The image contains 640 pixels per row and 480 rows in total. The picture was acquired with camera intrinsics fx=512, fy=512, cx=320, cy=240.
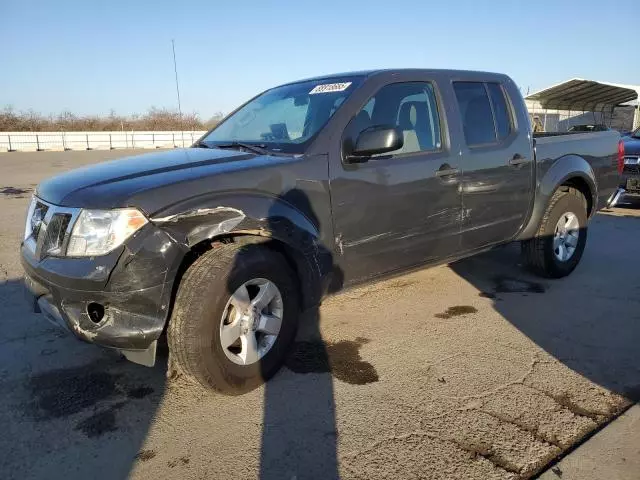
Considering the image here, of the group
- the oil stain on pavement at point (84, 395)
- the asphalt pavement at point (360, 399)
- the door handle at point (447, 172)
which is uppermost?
the door handle at point (447, 172)

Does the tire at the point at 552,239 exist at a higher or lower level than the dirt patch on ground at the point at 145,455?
higher

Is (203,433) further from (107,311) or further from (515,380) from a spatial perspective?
(515,380)

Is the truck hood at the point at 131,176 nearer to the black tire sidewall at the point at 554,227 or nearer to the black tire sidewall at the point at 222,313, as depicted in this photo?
the black tire sidewall at the point at 222,313

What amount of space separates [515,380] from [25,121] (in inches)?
2196

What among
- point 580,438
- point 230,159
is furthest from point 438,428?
point 230,159

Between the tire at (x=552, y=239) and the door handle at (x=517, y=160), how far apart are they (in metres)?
0.66

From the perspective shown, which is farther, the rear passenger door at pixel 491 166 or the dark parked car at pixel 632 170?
the dark parked car at pixel 632 170

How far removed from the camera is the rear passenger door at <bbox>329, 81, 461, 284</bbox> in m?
3.39

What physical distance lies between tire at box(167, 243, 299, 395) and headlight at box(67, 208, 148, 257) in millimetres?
397

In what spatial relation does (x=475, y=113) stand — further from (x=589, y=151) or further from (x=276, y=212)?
(x=276, y=212)

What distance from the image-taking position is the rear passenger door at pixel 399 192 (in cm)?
339

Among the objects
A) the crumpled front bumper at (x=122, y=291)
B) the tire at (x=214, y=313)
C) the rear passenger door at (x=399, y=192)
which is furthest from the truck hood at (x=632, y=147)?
the crumpled front bumper at (x=122, y=291)

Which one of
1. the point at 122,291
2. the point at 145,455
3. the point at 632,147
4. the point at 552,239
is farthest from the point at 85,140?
the point at 145,455

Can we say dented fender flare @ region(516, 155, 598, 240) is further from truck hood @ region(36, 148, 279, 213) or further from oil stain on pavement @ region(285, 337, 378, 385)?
truck hood @ region(36, 148, 279, 213)
